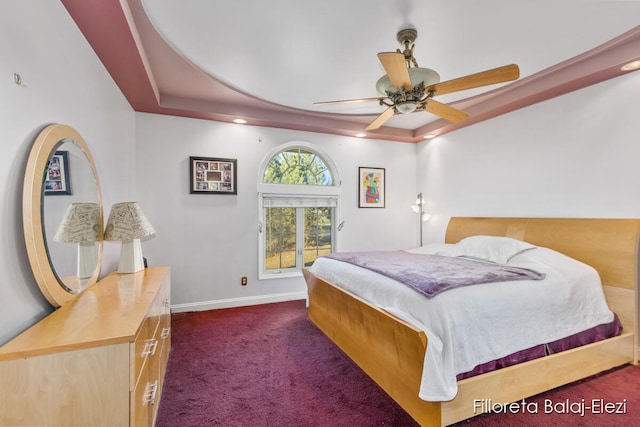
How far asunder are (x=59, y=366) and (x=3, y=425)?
0.73 ft

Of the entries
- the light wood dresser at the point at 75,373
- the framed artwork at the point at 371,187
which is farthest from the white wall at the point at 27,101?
the framed artwork at the point at 371,187

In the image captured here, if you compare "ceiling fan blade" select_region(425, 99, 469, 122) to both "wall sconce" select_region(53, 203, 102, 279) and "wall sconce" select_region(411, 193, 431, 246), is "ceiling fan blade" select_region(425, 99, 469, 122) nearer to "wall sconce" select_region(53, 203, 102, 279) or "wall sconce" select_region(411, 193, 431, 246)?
"wall sconce" select_region(411, 193, 431, 246)

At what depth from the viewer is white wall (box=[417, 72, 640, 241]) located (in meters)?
2.55

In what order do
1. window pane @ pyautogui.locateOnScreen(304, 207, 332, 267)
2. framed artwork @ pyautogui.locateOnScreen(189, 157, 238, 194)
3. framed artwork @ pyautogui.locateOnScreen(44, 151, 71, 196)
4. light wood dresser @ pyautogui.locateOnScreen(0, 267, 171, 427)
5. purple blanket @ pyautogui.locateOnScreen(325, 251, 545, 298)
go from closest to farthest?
light wood dresser @ pyautogui.locateOnScreen(0, 267, 171, 427) → framed artwork @ pyautogui.locateOnScreen(44, 151, 71, 196) → purple blanket @ pyautogui.locateOnScreen(325, 251, 545, 298) → framed artwork @ pyautogui.locateOnScreen(189, 157, 238, 194) → window pane @ pyautogui.locateOnScreen(304, 207, 332, 267)

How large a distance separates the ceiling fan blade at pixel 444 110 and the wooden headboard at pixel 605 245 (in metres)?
1.49

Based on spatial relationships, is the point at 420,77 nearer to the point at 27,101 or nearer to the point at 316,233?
the point at 27,101

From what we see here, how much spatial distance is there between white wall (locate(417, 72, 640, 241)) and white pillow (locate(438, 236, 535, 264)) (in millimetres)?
663

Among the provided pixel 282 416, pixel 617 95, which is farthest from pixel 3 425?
pixel 617 95

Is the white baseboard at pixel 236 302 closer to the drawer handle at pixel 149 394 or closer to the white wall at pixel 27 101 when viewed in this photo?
the drawer handle at pixel 149 394

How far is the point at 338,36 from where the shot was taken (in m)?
2.16

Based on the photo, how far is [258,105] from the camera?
362 cm

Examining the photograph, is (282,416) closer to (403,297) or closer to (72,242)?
(403,297)

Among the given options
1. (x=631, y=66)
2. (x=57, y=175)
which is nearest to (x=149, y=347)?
(x=57, y=175)

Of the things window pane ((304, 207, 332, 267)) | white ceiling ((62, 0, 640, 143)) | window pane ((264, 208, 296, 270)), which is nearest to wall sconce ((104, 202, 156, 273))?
white ceiling ((62, 0, 640, 143))
